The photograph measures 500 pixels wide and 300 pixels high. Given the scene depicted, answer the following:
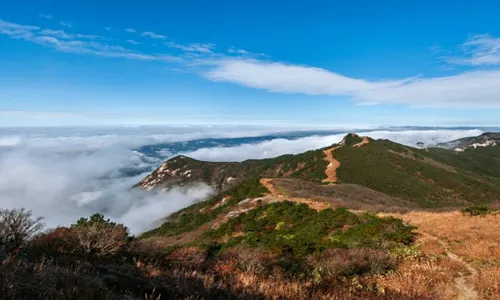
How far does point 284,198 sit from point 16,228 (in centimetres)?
3202

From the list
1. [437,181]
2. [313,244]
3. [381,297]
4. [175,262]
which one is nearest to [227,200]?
[313,244]

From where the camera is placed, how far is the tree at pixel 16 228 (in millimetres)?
10383

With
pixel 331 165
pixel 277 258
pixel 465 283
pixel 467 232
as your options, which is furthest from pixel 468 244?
pixel 331 165

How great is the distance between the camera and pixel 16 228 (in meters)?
10.8

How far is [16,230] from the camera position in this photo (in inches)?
422

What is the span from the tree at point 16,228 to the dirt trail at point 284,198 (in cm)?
2630

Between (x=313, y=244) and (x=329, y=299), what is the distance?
1356cm

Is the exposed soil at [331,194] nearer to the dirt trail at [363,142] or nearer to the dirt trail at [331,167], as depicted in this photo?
the dirt trail at [331,167]

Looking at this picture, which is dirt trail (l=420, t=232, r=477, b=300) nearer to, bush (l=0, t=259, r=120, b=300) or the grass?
bush (l=0, t=259, r=120, b=300)

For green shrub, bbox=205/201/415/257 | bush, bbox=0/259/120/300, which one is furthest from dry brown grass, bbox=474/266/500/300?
bush, bbox=0/259/120/300

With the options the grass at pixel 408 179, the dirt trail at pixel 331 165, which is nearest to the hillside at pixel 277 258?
the dirt trail at pixel 331 165

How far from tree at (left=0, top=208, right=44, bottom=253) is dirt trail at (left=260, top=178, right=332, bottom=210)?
26.3m

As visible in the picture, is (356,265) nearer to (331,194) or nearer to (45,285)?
(45,285)

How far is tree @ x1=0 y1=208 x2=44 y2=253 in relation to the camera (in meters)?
10.4
